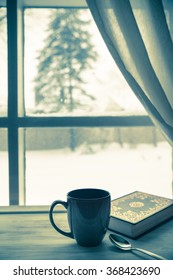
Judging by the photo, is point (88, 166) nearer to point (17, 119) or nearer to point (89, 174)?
point (89, 174)

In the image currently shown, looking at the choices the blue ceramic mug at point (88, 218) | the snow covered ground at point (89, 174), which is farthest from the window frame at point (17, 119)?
the blue ceramic mug at point (88, 218)

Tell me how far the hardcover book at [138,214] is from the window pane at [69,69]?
0.47m

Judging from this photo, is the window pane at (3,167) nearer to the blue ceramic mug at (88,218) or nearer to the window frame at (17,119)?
the window frame at (17,119)

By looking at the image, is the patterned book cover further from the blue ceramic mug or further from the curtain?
the curtain

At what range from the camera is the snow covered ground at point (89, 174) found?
4.04 feet

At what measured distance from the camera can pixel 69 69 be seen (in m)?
1.20

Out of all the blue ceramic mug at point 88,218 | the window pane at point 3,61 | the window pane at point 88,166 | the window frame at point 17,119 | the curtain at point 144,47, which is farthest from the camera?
the window pane at point 88,166

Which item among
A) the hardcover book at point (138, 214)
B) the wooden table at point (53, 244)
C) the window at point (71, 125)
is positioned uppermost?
the window at point (71, 125)

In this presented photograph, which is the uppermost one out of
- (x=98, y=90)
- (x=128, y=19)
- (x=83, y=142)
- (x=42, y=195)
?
(x=128, y=19)

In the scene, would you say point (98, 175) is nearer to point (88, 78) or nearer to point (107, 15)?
point (88, 78)

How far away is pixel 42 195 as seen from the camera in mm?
1239

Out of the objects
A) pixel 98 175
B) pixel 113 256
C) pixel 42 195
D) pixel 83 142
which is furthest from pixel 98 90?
pixel 113 256
